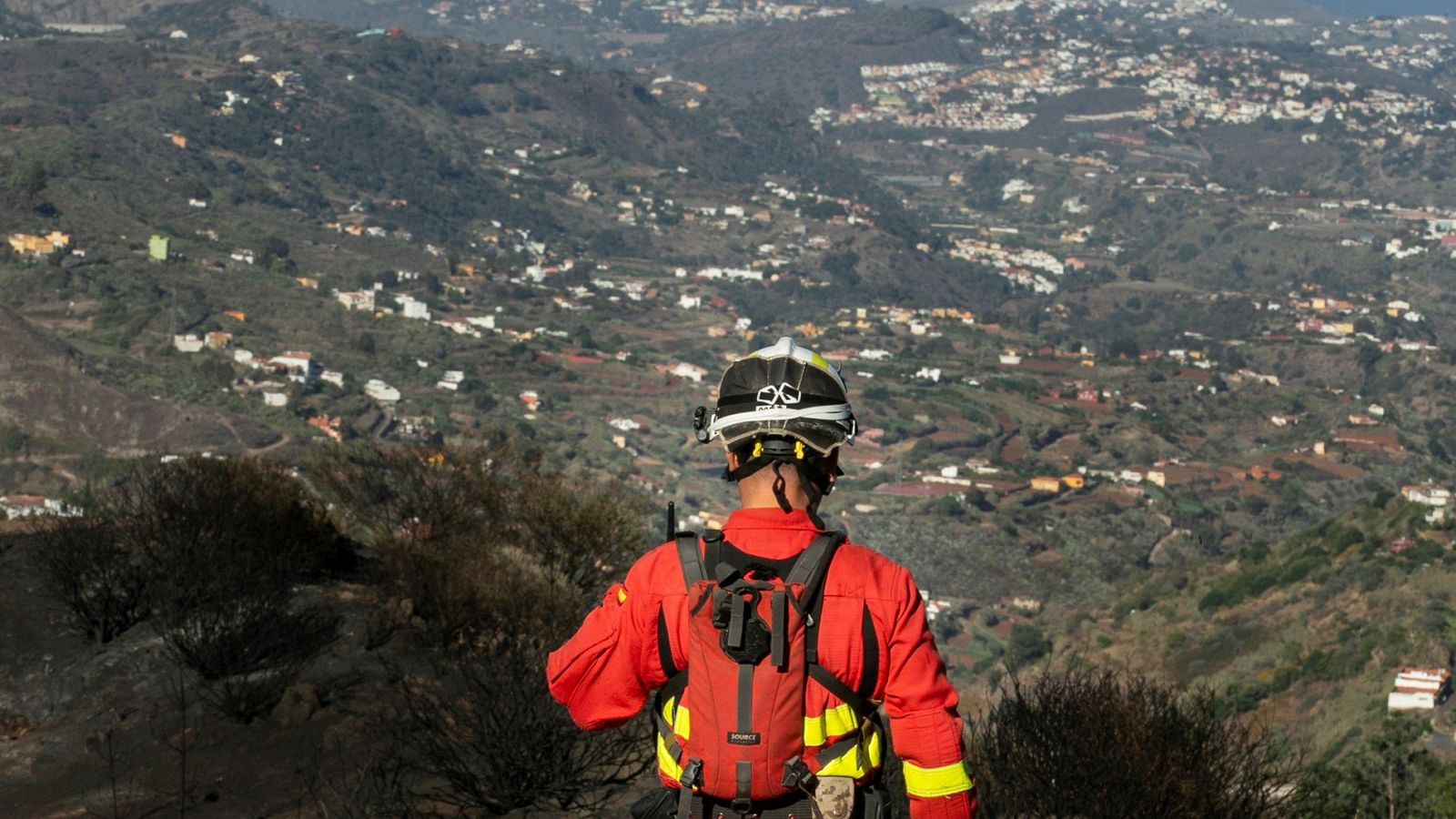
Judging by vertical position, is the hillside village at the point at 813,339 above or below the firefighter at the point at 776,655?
below

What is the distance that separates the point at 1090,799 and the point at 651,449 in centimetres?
7234

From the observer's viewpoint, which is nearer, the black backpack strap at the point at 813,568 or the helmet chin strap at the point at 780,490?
the black backpack strap at the point at 813,568

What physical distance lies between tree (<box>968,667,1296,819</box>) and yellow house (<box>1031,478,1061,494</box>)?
68.8 meters

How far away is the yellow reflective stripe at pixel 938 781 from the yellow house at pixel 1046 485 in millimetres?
73476

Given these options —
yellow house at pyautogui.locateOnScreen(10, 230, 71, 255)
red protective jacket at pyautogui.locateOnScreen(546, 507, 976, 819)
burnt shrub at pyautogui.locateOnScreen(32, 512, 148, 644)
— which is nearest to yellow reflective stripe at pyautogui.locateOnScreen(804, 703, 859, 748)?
red protective jacket at pyautogui.locateOnScreen(546, 507, 976, 819)

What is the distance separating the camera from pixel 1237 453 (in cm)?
9000

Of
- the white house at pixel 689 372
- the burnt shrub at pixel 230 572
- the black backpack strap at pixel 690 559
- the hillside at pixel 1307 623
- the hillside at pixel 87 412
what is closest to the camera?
the black backpack strap at pixel 690 559

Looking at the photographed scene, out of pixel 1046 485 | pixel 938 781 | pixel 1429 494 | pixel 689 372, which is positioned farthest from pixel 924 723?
pixel 689 372

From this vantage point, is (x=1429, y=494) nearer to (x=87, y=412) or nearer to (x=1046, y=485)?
(x=1046, y=485)

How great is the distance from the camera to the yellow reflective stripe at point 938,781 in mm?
3234

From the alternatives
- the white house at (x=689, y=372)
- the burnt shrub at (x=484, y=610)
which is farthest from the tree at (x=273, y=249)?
the burnt shrub at (x=484, y=610)

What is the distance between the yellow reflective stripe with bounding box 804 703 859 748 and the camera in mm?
3406

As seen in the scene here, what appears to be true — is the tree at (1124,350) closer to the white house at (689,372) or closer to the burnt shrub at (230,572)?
the white house at (689,372)

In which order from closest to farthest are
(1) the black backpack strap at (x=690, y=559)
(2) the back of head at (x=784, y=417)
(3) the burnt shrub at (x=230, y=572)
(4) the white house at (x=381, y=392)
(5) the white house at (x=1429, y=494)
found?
(1) the black backpack strap at (x=690, y=559), (2) the back of head at (x=784, y=417), (3) the burnt shrub at (x=230, y=572), (5) the white house at (x=1429, y=494), (4) the white house at (x=381, y=392)
